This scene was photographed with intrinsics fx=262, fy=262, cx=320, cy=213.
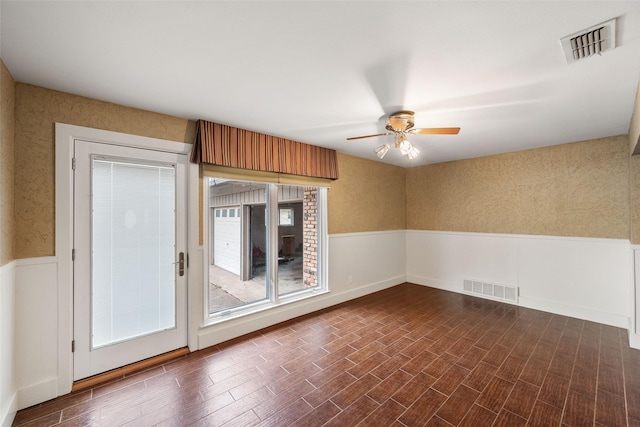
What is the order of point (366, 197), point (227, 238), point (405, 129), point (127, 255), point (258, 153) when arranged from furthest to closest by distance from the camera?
point (227, 238), point (366, 197), point (258, 153), point (405, 129), point (127, 255)

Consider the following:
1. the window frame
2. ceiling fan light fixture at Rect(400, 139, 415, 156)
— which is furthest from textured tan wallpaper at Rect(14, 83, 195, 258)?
ceiling fan light fixture at Rect(400, 139, 415, 156)

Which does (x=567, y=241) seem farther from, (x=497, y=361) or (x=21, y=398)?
(x=21, y=398)

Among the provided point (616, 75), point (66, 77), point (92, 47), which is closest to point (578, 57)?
point (616, 75)

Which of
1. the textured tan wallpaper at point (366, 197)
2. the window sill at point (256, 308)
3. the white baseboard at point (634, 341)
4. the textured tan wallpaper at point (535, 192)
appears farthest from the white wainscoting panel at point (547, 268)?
the window sill at point (256, 308)

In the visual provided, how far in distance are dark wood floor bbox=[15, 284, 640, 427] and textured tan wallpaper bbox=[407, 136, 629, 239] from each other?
1445mm

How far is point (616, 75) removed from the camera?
194cm

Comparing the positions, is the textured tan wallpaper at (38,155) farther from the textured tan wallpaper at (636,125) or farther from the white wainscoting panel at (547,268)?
the white wainscoting panel at (547,268)

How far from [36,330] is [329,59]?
3.05 metres

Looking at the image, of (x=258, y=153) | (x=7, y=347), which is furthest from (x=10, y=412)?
(x=258, y=153)

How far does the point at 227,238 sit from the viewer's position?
6.01m

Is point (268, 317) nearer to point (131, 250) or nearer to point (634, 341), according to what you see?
point (131, 250)

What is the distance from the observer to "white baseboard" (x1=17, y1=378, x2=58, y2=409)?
2.00m

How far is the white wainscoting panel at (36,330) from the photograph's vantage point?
6.59 feet

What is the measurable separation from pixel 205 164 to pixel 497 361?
367cm
